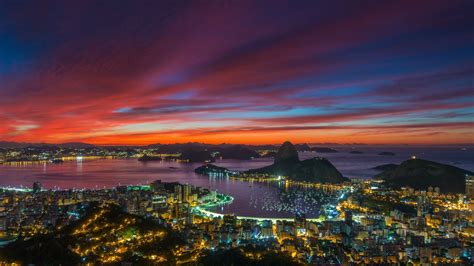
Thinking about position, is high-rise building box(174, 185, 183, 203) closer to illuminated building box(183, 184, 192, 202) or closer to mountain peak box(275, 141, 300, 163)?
illuminated building box(183, 184, 192, 202)

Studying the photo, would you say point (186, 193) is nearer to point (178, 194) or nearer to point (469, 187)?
point (178, 194)

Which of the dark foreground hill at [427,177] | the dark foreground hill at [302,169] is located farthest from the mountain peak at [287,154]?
the dark foreground hill at [427,177]

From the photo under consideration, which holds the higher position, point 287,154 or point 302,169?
point 287,154

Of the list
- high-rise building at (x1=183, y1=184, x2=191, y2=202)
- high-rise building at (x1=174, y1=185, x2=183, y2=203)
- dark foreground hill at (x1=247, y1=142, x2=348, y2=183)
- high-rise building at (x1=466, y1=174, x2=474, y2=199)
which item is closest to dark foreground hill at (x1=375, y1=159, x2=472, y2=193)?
high-rise building at (x1=466, y1=174, x2=474, y2=199)

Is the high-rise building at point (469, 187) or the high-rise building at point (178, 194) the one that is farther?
the high-rise building at point (469, 187)

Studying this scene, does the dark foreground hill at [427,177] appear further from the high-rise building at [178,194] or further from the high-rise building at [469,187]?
the high-rise building at [178,194]

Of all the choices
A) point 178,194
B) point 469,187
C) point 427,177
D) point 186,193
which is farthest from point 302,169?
point 178,194

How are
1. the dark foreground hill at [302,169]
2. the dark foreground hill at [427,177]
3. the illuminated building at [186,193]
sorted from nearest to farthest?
the illuminated building at [186,193], the dark foreground hill at [427,177], the dark foreground hill at [302,169]
